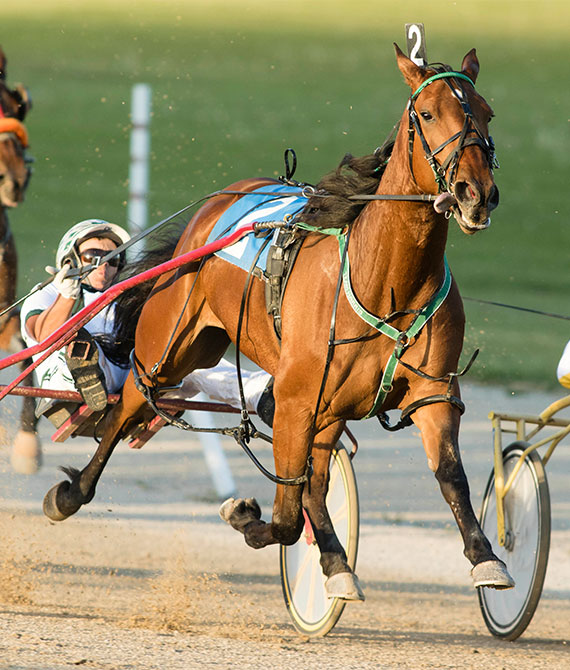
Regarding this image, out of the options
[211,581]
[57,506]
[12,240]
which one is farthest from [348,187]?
[12,240]

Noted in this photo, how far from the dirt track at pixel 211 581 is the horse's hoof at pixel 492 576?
583 mm

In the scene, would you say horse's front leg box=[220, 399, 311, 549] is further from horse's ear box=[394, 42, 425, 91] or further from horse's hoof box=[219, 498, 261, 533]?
horse's ear box=[394, 42, 425, 91]

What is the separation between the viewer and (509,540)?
14.0 feet

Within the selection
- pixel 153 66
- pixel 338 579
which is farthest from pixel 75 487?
pixel 153 66

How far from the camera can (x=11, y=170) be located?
605 centimetres

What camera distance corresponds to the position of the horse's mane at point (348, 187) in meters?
3.58

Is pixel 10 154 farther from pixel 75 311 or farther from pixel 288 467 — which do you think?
pixel 288 467

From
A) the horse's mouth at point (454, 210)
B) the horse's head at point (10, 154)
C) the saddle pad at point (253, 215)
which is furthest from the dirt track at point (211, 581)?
the horse's mouth at point (454, 210)

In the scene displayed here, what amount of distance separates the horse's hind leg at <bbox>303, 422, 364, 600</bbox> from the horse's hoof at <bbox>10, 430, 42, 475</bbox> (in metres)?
2.54

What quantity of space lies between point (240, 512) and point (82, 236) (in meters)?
1.39

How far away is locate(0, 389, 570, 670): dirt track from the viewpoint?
3.81 m

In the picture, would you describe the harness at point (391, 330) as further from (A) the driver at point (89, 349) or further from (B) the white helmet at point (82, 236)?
(B) the white helmet at point (82, 236)

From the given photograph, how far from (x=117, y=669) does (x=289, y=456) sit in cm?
78

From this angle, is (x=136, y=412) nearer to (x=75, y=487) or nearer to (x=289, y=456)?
(x=75, y=487)
